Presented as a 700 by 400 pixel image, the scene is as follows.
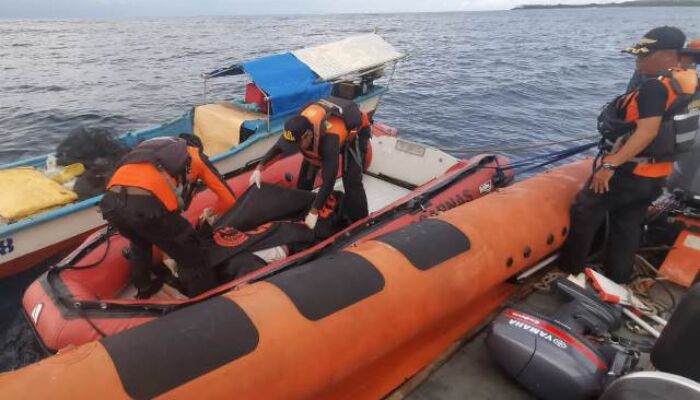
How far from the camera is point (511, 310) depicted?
2.69 meters

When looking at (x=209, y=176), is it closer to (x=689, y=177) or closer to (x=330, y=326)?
(x=330, y=326)

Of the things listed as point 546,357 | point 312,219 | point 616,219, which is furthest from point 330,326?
point 616,219

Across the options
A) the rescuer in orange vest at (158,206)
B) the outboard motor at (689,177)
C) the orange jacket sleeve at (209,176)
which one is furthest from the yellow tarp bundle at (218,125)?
the outboard motor at (689,177)

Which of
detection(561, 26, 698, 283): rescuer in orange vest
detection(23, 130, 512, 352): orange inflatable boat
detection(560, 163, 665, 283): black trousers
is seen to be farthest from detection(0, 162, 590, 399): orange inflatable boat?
detection(23, 130, 512, 352): orange inflatable boat

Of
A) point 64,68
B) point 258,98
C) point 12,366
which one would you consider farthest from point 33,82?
point 12,366

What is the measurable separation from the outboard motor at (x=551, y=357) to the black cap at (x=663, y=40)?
1.83m

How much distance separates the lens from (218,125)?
22.6 ft

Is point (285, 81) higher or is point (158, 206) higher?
point (158, 206)

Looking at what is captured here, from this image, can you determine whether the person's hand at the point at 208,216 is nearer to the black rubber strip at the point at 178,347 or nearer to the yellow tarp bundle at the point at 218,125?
the black rubber strip at the point at 178,347

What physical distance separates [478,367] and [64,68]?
20748mm

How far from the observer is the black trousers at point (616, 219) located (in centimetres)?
320

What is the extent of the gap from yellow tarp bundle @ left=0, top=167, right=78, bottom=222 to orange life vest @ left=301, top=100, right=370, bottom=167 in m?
2.76

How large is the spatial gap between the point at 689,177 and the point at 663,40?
1386 millimetres

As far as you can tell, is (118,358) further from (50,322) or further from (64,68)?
(64,68)
